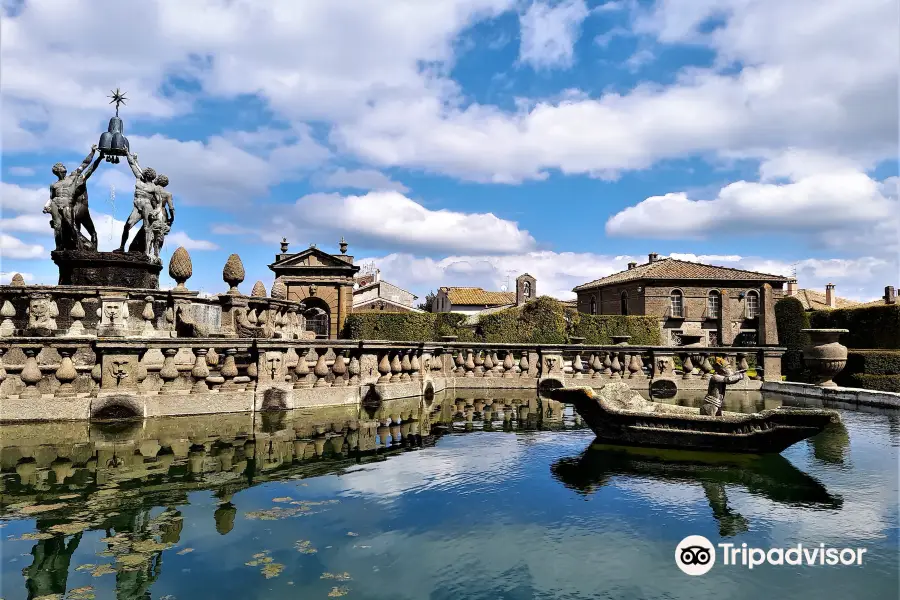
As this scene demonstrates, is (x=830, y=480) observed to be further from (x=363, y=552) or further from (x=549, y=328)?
(x=549, y=328)

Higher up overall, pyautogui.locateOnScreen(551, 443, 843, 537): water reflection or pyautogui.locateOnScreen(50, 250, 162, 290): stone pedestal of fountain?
pyautogui.locateOnScreen(50, 250, 162, 290): stone pedestal of fountain

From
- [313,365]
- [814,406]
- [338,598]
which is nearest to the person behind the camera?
[338,598]

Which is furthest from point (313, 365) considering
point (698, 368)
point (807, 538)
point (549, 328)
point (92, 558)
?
point (549, 328)

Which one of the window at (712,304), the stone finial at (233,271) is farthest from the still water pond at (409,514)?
the window at (712,304)

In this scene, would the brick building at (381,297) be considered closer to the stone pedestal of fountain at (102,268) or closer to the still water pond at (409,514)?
the stone pedestal of fountain at (102,268)

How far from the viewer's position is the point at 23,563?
4.66 metres

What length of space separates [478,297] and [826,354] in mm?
47850

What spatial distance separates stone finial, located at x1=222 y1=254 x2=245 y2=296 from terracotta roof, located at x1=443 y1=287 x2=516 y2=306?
46.9m

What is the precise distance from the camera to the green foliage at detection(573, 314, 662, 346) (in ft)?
110

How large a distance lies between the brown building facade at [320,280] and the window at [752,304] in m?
31.5

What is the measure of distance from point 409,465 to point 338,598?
3952 mm

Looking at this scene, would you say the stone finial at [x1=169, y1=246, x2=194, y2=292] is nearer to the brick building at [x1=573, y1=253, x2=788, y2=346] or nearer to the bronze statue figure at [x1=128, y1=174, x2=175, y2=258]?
the bronze statue figure at [x1=128, y1=174, x2=175, y2=258]

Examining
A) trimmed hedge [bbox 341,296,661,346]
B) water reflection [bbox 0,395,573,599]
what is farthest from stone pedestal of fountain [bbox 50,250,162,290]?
trimmed hedge [bbox 341,296,661,346]

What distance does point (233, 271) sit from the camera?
1427 cm
